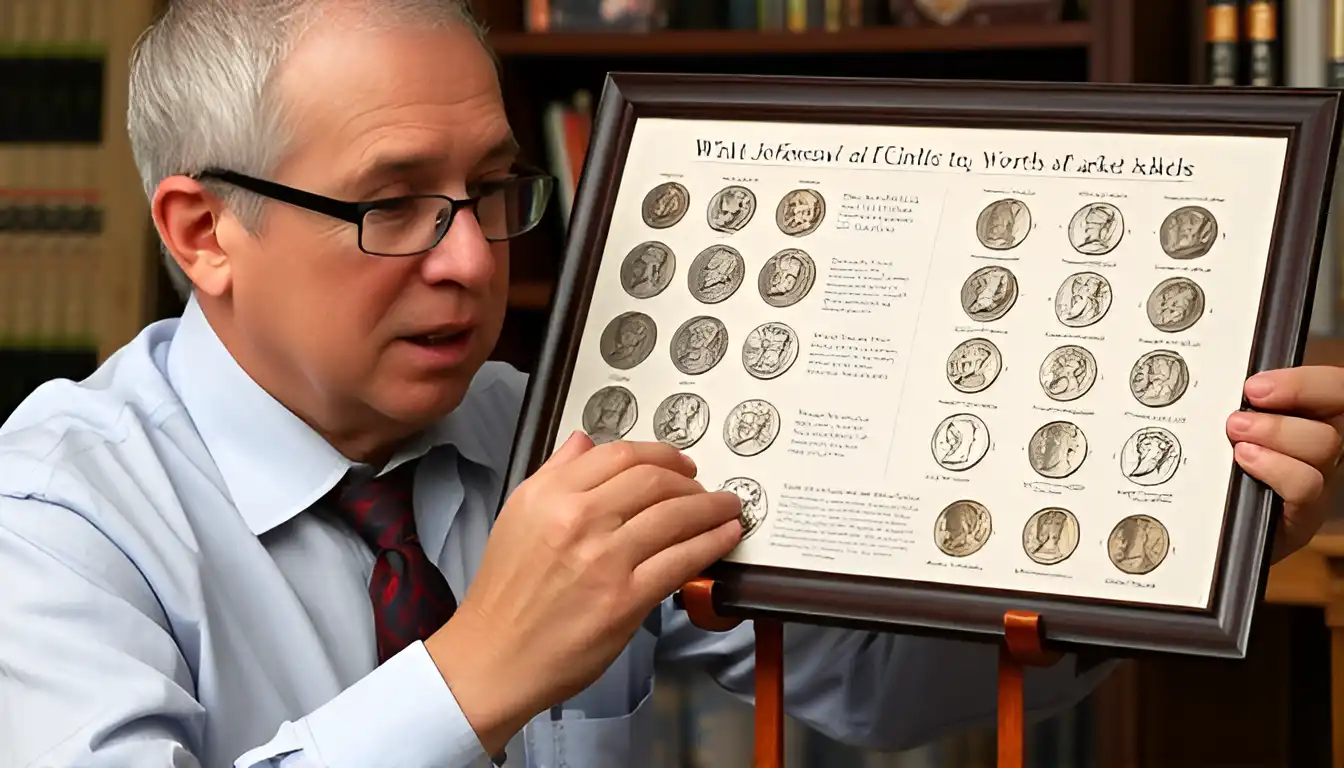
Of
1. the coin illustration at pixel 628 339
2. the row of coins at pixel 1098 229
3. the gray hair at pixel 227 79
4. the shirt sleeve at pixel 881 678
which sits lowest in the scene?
the shirt sleeve at pixel 881 678

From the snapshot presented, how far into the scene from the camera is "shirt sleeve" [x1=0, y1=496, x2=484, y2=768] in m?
1.01

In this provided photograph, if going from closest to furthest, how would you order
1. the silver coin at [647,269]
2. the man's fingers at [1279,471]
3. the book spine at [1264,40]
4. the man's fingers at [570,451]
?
the man's fingers at [1279,471] < the man's fingers at [570,451] < the silver coin at [647,269] < the book spine at [1264,40]

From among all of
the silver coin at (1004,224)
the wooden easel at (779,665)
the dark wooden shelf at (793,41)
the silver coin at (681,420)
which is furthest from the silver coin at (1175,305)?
the dark wooden shelf at (793,41)

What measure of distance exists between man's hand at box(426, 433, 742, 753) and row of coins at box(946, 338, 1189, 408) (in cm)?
21

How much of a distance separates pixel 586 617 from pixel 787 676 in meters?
0.47

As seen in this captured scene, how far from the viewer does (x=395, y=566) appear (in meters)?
1.25

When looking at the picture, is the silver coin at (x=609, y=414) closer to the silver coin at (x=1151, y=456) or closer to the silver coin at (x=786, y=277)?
→ the silver coin at (x=786, y=277)

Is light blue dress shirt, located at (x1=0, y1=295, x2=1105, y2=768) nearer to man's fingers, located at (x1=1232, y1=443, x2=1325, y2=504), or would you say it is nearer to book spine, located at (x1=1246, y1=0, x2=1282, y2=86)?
man's fingers, located at (x1=1232, y1=443, x2=1325, y2=504)

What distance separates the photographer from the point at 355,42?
46.6 inches

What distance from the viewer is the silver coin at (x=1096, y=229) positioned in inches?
42.2

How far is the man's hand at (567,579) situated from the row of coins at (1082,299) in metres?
0.25

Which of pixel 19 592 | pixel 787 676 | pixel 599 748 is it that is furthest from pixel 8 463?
pixel 787 676

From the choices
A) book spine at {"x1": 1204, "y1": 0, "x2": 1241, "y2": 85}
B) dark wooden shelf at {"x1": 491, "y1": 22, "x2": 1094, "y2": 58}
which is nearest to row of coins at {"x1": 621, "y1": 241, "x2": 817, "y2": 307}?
dark wooden shelf at {"x1": 491, "y1": 22, "x2": 1094, "y2": 58}

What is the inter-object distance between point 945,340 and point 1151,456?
0.55ft
